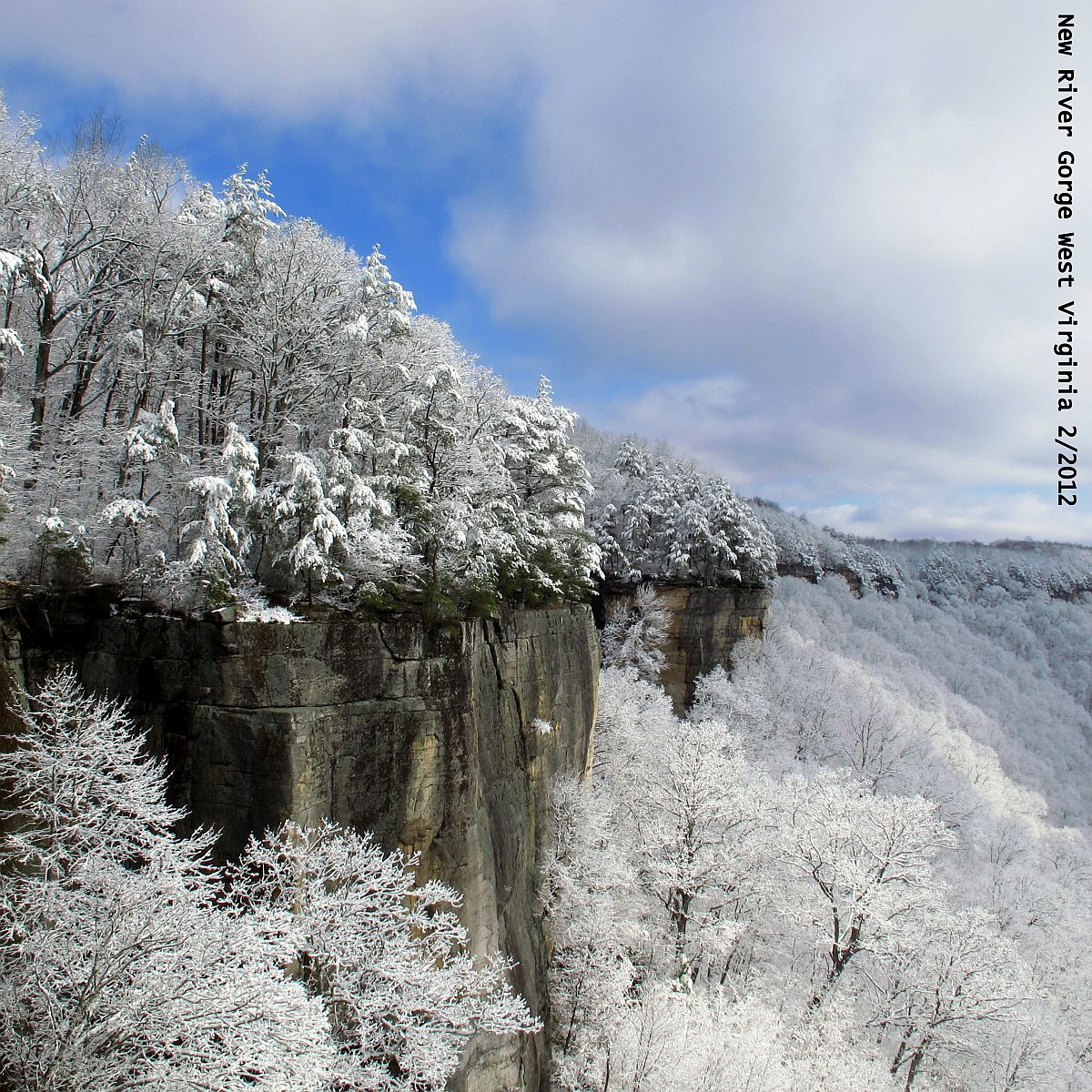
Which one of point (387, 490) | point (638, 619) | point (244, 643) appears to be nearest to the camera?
point (244, 643)

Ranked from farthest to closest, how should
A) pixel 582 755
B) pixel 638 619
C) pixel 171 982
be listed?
1. pixel 638 619
2. pixel 582 755
3. pixel 171 982

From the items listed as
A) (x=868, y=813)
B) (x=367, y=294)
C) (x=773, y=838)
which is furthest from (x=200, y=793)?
(x=868, y=813)

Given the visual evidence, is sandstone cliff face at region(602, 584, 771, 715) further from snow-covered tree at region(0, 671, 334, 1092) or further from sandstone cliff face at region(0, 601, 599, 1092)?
snow-covered tree at region(0, 671, 334, 1092)

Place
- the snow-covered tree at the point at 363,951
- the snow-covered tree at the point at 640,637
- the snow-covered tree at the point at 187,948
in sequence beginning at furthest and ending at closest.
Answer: the snow-covered tree at the point at 640,637 → the snow-covered tree at the point at 363,951 → the snow-covered tree at the point at 187,948

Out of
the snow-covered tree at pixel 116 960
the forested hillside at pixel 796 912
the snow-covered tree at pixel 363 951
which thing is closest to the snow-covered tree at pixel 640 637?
the forested hillside at pixel 796 912

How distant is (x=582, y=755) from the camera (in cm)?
2409

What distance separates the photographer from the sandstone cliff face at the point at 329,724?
1158 cm

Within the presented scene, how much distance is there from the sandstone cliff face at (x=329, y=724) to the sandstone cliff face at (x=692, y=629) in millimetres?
23083

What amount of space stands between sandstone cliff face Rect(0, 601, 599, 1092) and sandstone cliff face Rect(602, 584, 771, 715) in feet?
75.7

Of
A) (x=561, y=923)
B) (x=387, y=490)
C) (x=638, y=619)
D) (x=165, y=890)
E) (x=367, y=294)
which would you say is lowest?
(x=561, y=923)

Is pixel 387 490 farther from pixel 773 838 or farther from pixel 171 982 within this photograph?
pixel 773 838

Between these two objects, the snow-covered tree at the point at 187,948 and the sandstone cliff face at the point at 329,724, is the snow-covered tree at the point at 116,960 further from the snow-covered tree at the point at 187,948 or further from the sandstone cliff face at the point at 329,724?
the sandstone cliff face at the point at 329,724

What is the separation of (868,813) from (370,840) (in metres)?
15.9

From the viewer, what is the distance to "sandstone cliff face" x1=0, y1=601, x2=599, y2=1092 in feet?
38.0
